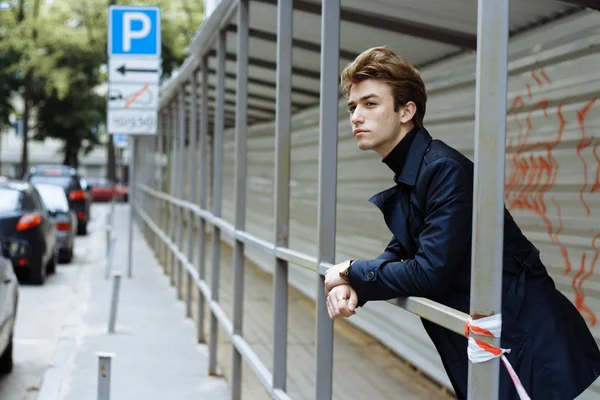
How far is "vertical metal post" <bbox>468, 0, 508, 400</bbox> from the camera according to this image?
6.84 feet

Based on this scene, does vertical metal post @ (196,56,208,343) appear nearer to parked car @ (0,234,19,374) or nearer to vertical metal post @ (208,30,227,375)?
vertical metal post @ (208,30,227,375)

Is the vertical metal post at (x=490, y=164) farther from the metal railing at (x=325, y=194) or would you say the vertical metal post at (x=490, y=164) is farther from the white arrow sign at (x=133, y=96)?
the white arrow sign at (x=133, y=96)

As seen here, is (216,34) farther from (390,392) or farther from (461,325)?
(461,325)

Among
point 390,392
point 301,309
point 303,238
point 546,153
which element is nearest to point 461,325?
point 546,153

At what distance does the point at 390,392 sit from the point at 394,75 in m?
4.19

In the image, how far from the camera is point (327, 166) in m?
3.56

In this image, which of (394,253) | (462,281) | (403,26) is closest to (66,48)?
(403,26)

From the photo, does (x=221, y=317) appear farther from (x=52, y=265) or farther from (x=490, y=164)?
(x=52, y=265)

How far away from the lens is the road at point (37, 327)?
7.06 meters

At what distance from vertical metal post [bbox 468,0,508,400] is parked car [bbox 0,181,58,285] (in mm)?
10529

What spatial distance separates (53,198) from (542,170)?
43.2 ft

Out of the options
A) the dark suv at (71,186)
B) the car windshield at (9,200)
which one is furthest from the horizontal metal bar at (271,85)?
the dark suv at (71,186)

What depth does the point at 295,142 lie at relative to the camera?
37.9 ft

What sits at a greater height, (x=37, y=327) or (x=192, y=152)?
(x=192, y=152)
